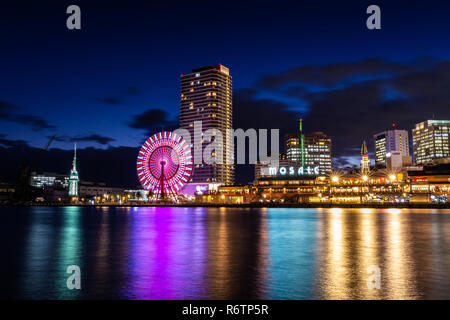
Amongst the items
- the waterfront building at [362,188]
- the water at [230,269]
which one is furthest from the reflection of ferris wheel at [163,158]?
the water at [230,269]

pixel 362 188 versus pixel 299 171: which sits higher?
pixel 299 171

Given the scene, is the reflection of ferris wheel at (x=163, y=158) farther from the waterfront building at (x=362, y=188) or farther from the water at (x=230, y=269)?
the water at (x=230, y=269)

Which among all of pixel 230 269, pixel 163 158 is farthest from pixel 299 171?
pixel 230 269

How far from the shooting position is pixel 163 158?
136750mm

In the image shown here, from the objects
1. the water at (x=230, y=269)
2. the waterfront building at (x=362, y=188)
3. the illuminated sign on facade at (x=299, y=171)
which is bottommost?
the water at (x=230, y=269)

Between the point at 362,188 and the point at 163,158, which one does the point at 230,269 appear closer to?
the point at 163,158

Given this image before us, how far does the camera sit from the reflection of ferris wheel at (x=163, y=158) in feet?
446

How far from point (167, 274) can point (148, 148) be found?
118262mm

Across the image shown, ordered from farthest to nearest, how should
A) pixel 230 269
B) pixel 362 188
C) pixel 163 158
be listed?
pixel 362 188, pixel 163 158, pixel 230 269

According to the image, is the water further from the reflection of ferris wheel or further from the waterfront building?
the waterfront building

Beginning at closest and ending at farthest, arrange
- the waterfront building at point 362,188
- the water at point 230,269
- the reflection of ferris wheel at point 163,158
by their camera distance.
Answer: the water at point 230,269 < the reflection of ferris wheel at point 163,158 < the waterfront building at point 362,188

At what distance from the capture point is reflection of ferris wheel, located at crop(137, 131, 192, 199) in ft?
446

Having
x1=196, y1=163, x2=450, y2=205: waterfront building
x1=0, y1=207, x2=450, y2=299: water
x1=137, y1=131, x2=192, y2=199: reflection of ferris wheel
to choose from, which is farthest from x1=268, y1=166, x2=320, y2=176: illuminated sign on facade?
x1=0, y1=207, x2=450, y2=299: water

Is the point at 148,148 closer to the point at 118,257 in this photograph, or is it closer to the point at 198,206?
the point at 198,206
